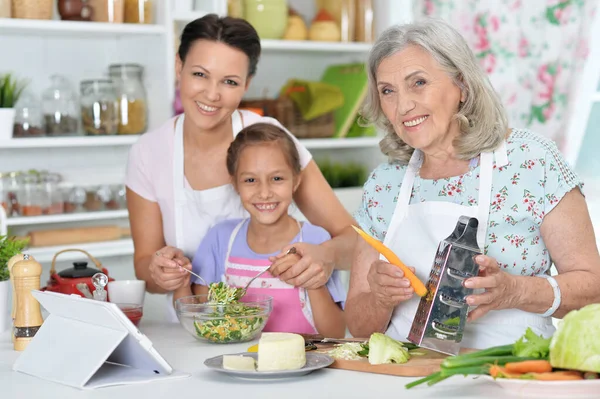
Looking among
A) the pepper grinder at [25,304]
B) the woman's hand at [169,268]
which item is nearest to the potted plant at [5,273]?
the pepper grinder at [25,304]

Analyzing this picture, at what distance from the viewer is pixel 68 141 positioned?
11.7ft

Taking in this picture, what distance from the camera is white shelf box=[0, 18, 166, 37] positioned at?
3.42 metres

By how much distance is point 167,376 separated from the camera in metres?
1.72

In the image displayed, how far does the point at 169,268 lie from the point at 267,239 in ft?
1.16

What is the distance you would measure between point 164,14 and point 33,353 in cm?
215

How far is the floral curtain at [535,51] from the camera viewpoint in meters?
3.53

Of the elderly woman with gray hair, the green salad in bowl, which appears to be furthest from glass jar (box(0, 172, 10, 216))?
the elderly woman with gray hair

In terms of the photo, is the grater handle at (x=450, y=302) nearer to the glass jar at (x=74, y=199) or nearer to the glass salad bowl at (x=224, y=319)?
the glass salad bowl at (x=224, y=319)

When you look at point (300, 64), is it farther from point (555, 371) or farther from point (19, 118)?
point (555, 371)

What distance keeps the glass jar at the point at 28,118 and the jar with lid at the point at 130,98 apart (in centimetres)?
34

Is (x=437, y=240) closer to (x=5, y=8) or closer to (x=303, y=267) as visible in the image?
(x=303, y=267)

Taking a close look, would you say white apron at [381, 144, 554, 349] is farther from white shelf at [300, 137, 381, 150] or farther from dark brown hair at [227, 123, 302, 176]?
white shelf at [300, 137, 381, 150]

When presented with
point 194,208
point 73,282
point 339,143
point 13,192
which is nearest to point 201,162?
point 194,208

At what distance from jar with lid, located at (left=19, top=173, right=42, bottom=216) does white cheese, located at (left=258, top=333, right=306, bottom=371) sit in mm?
2135
